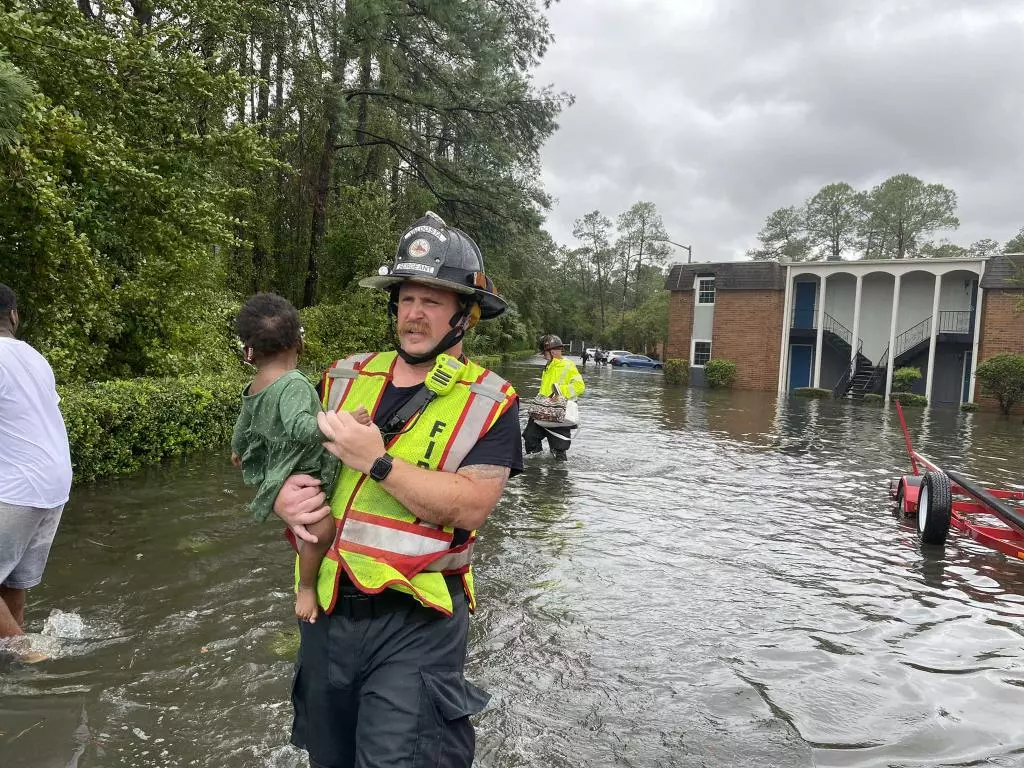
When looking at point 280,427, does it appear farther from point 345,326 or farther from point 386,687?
point 345,326

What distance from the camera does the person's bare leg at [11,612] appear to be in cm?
397

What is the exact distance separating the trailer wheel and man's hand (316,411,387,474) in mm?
7186

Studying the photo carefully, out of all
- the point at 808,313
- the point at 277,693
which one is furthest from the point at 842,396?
the point at 277,693

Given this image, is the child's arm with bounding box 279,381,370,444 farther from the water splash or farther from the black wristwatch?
the water splash

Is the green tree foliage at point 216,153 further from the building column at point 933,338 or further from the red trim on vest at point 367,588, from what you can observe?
the building column at point 933,338

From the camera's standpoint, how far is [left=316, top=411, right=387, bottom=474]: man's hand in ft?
6.59

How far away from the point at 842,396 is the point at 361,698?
3364cm

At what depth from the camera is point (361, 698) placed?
7.07 ft

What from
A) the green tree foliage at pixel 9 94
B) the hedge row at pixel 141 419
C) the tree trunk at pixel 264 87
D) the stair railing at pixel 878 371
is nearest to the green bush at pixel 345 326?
the tree trunk at pixel 264 87

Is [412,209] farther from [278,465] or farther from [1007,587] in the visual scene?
[278,465]

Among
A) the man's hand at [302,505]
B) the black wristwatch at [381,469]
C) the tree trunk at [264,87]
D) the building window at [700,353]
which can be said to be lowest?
the man's hand at [302,505]

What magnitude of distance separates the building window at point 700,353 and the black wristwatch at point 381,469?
36662 mm

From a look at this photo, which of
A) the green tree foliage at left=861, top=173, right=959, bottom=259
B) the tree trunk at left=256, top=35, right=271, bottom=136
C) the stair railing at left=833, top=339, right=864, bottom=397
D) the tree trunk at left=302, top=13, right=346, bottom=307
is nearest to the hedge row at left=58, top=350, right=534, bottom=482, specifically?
the tree trunk at left=302, top=13, right=346, bottom=307

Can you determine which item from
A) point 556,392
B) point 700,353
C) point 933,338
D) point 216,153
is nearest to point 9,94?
point 216,153
